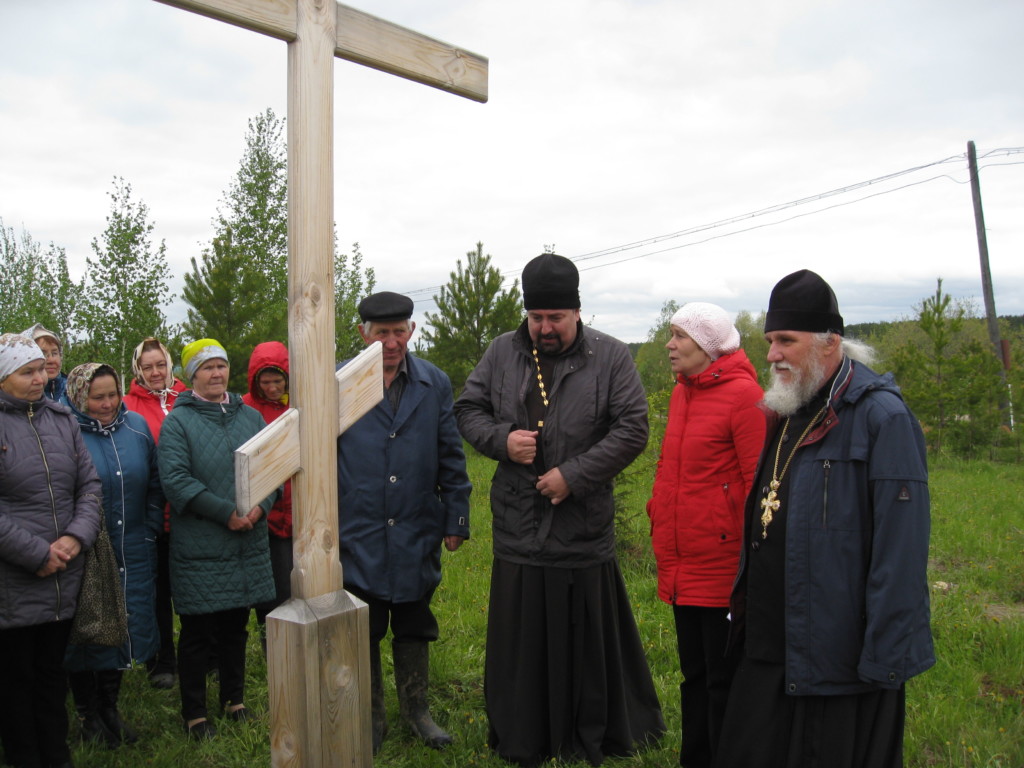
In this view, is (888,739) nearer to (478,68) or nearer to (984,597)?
(478,68)

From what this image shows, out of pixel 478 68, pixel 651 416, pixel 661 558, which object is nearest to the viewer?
pixel 478 68

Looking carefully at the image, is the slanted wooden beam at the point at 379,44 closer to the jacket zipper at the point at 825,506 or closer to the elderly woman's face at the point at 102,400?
the jacket zipper at the point at 825,506

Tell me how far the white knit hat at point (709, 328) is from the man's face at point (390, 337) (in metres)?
1.19

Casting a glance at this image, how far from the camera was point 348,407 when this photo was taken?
2.56 metres

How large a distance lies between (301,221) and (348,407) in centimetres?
58

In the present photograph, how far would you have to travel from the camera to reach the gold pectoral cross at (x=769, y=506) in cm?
258

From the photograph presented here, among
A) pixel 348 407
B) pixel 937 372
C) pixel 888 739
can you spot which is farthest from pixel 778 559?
pixel 937 372

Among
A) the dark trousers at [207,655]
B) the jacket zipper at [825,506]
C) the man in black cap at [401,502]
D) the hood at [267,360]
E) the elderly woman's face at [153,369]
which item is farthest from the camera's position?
the elderly woman's face at [153,369]

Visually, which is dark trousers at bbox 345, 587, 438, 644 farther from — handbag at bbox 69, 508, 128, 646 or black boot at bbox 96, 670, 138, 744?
black boot at bbox 96, 670, 138, 744

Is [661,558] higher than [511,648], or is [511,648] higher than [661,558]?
[661,558]

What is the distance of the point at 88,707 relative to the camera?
12.4 ft

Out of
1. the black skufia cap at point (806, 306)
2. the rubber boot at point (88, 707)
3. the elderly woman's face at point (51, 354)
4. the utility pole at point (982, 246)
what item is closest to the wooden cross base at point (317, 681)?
the black skufia cap at point (806, 306)

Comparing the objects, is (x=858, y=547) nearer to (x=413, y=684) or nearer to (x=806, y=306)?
(x=806, y=306)

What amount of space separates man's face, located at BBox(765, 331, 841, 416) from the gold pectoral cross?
243 mm
